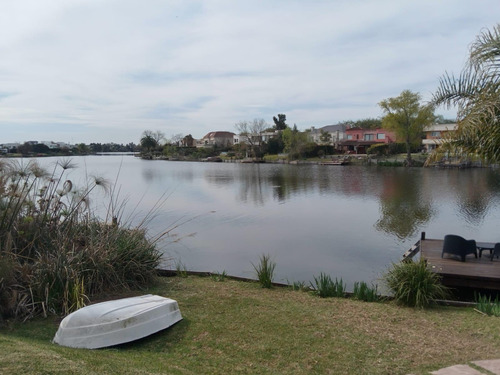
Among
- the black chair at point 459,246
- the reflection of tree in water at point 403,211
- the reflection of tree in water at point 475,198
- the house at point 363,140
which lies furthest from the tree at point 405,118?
the black chair at point 459,246

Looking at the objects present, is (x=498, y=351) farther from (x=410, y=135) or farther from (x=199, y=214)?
(x=410, y=135)

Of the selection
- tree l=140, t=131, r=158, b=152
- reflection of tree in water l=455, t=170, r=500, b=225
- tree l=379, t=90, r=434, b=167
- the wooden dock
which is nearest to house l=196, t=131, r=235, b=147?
tree l=140, t=131, r=158, b=152

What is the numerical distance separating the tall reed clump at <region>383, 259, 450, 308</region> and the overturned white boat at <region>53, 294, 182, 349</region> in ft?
12.6

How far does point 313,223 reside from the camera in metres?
17.4

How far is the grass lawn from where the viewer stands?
145 inches

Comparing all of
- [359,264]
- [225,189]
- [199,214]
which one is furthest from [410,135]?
[359,264]

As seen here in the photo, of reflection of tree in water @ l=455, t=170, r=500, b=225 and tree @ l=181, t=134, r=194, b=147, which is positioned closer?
reflection of tree in water @ l=455, t=170, r=500, b=225

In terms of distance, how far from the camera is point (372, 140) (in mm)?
77562

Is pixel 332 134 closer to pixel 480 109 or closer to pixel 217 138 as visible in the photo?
pixel 217 138

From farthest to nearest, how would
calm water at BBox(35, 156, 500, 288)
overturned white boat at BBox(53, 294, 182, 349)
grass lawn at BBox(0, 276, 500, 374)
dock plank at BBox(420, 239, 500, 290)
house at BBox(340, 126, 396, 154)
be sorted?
house at BBox(340, 126, 396, 154)
calm water at BBox(35, 156, 500, 288)
dock plank at BBox(420, 239, 500, 290)
overturned white boat at BBox(53, 294, 182, 349)
grass lawn at BBox(0, 276, 500, 374)

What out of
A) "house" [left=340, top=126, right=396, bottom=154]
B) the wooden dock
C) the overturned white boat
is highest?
"house" [left=340, top=126, right=396, bottom=154]

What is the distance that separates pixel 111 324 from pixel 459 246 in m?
7.67

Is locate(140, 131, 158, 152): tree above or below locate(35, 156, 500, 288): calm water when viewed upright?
above

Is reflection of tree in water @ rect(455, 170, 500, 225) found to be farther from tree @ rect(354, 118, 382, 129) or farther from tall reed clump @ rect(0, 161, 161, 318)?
tree @ rect(354, 118, 382, 129)
